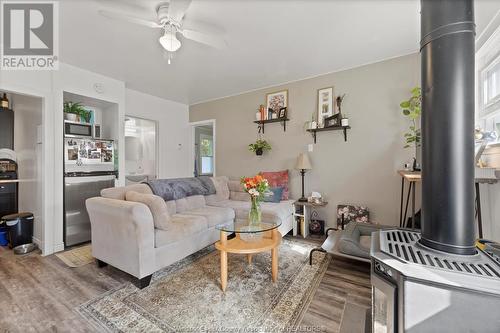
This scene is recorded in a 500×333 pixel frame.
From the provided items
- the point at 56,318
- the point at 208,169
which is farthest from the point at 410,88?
the point at 208,169

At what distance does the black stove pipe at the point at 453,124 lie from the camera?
39.9 inches

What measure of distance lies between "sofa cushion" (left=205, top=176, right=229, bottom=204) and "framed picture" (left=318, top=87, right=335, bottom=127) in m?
1.94

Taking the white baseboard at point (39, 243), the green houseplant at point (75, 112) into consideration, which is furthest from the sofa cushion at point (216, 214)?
the green houseplant at point (75, 112)

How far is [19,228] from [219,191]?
2.76m

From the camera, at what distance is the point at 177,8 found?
1.61 meters

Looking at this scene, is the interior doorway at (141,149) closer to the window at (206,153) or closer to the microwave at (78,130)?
the microwave at (78,130)

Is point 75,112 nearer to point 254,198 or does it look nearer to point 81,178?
point 81,178

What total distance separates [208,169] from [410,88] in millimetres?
5672

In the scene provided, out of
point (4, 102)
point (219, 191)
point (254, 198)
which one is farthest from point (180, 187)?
point (4, 102)

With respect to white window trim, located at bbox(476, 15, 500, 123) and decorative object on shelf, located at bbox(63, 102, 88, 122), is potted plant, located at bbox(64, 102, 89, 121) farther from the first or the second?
white window trim, located at bbox(476, 15, 500, 123)

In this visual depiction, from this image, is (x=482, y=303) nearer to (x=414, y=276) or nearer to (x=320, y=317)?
(x=414, y=276)

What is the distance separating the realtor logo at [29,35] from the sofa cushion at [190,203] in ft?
7.65

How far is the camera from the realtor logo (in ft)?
6.35

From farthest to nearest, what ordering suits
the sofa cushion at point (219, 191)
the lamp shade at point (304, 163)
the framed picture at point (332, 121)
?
the sofa cushion at point (219, 191)
the lamp shade at point (304, 163)
the framed picture at point (332, 121)
